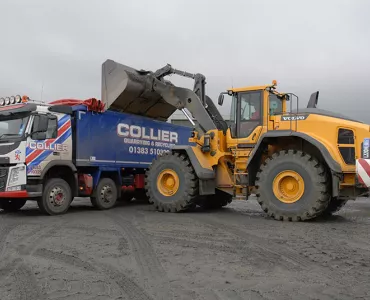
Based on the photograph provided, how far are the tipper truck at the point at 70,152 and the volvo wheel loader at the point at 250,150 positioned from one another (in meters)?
0.88

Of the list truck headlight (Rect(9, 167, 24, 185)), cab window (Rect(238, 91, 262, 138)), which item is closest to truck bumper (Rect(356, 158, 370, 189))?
cab window (Rect(238, 91, 262, 138))

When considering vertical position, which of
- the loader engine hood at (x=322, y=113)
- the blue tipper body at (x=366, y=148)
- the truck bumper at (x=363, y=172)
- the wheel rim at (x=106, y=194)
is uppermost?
the loader engine hood at (x=322, y=113)

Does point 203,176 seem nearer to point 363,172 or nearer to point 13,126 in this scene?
point 363,172

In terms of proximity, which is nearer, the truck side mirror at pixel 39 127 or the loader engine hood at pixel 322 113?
the loader engine hood at pixel 322 113

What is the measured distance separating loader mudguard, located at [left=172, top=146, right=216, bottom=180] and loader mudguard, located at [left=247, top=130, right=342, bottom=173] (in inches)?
46.2

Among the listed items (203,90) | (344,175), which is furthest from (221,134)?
(344,175)

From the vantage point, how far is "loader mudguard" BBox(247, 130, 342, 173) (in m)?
8.60

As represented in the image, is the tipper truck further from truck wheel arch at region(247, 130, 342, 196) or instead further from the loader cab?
truck wheel arch at region(247, 130, 342, 196)

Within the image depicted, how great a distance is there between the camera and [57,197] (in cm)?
1045

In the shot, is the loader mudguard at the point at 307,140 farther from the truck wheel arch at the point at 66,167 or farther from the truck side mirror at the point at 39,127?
the truck side mirror at the point at 39,127

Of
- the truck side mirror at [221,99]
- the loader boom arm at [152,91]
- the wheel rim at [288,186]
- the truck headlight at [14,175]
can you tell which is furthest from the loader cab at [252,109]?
the truck headlight at [14,175]

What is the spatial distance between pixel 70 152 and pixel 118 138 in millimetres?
1932

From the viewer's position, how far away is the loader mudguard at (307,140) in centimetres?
860

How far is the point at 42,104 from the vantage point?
1038cm
